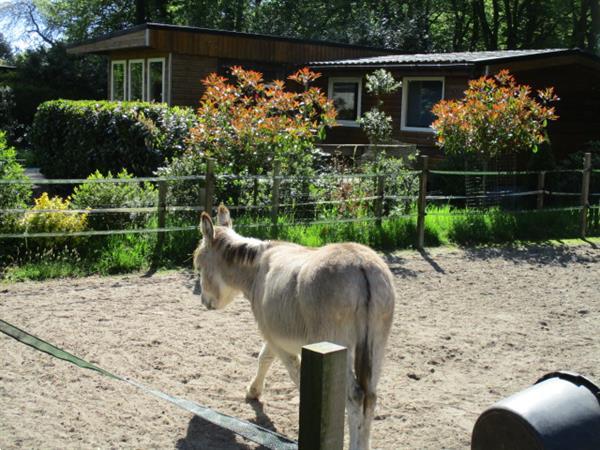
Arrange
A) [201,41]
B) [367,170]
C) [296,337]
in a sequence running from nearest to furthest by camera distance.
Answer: [296,337] < [367,170] < [201,41]

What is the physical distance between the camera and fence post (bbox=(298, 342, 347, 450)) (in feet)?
6.68

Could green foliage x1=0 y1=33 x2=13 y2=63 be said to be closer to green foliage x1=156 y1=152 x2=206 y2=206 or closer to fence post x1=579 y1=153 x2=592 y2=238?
green foliage x1=156 y1=152 x2=206 y2=206

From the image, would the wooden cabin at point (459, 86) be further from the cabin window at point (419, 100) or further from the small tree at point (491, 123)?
the small tree at point (491, 123)

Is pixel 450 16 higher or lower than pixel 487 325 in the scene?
higher

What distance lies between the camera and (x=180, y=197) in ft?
34.4

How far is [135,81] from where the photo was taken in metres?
21.8

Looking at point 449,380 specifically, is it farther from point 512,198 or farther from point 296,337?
point 512,198

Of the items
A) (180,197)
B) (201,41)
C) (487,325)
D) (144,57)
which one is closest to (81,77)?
(144,57)

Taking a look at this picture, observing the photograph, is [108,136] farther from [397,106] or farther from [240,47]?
[397,106]

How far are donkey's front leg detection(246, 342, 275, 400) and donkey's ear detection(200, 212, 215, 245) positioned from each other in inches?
35.7

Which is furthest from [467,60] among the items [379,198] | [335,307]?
[335,307]

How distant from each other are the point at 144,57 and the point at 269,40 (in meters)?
3.65

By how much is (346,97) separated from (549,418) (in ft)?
62.2

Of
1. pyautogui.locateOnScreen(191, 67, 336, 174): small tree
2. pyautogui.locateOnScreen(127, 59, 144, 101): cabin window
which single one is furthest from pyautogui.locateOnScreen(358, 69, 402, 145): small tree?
pyautogui.locateOnScreen(127, 59, 144, 101): cabin window
